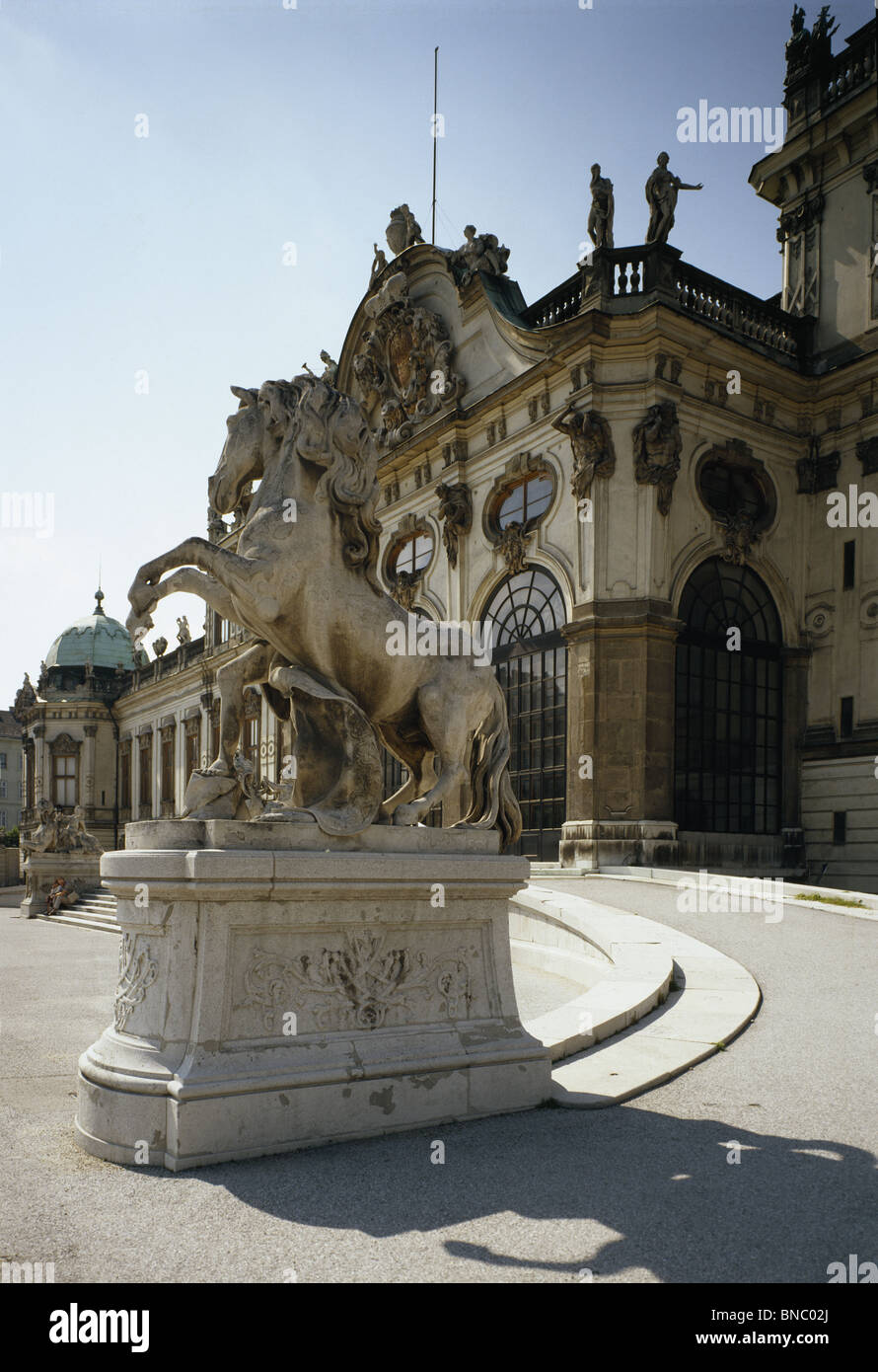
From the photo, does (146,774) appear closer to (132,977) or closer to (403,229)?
(403,229)

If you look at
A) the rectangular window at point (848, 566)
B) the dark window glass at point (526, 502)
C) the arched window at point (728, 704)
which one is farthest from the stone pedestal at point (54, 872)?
the rectangular window at point (848, 566)

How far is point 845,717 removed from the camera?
21.2m

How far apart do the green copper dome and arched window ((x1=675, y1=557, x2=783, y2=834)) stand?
136ft

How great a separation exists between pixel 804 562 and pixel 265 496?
19573 mm

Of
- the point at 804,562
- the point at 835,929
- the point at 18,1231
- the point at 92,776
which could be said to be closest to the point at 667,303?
the point at 804,562

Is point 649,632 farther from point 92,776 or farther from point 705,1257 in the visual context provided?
point 92,776

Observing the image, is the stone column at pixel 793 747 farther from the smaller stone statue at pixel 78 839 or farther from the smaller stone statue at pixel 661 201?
the smaller stone statue at pixel 78 839

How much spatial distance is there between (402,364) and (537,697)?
10.7m

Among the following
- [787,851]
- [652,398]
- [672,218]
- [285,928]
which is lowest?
[787,851]

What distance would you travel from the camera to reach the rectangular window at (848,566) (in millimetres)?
21375

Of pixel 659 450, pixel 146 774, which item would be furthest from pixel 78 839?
pixel 146 774

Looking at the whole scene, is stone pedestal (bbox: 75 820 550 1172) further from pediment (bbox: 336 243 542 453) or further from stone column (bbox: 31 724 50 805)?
stone column (bbox: 31 724 50 805)

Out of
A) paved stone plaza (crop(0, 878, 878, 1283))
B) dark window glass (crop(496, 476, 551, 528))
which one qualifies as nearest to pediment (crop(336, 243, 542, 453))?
dark window glass (crop(496, 476, 551, 528))

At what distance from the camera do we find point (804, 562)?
73.1 ft
